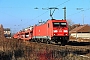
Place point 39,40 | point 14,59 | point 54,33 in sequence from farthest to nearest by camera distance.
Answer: point 39,40
point 54,33
point 14,59

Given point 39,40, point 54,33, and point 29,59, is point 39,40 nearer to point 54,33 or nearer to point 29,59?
point 54,33

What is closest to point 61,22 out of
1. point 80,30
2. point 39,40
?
point 39,40

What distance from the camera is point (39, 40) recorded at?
41844mm

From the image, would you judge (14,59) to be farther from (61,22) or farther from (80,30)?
(80,30)

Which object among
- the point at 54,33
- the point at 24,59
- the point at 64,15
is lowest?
the point at 24,59

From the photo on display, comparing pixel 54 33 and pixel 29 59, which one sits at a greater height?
pixel 54 33

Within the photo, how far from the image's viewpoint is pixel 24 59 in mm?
12805

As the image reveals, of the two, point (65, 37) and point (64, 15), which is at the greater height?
point (64, 15)

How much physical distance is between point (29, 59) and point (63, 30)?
65.0 feet

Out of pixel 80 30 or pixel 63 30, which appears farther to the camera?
pixel 80 30

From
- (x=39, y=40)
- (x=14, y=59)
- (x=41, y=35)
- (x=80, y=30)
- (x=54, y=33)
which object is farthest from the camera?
(x=80, y=30)

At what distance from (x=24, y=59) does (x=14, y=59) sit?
53cm

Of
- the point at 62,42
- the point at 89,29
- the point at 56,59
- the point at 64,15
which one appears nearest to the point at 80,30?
the point at 89,29

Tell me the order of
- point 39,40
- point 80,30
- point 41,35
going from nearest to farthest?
1. point 41,35
2. point 39,40
3. point 80,30
